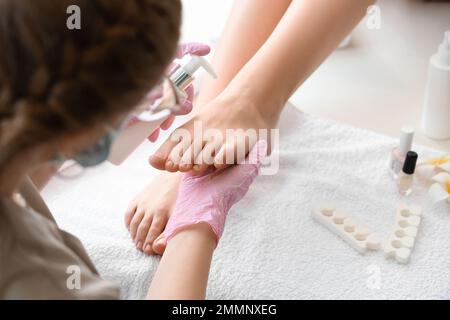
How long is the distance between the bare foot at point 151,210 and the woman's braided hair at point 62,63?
1.50ft

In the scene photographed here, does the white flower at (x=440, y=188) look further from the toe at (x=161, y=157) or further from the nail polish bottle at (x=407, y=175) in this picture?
the toe at (x=161, y=157)

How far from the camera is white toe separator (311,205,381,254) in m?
0.90

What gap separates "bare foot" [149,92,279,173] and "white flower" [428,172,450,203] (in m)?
0.28

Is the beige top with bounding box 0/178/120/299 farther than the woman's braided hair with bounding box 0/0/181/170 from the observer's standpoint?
Yes

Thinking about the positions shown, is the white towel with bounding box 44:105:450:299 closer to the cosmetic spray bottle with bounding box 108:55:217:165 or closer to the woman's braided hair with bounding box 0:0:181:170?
the cosmetic spray bottle with bounding box 108:55:217:165

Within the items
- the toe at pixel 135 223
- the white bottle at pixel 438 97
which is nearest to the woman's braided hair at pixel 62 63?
the toe at pixel 135 223

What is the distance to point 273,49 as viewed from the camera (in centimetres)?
95

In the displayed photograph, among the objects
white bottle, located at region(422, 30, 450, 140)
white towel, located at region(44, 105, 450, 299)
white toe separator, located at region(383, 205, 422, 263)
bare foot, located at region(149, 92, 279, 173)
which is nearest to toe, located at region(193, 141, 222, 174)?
bare foot, located at region(149, 92, 279, 173)

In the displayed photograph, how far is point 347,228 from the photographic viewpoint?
3.02 feet

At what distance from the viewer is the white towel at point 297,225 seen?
85cm

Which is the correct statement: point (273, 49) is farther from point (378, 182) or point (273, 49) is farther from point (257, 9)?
point (378, 182)

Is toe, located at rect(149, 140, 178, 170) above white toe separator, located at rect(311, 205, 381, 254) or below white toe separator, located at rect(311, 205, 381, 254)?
above

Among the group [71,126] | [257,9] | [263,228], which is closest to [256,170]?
[263,228]
